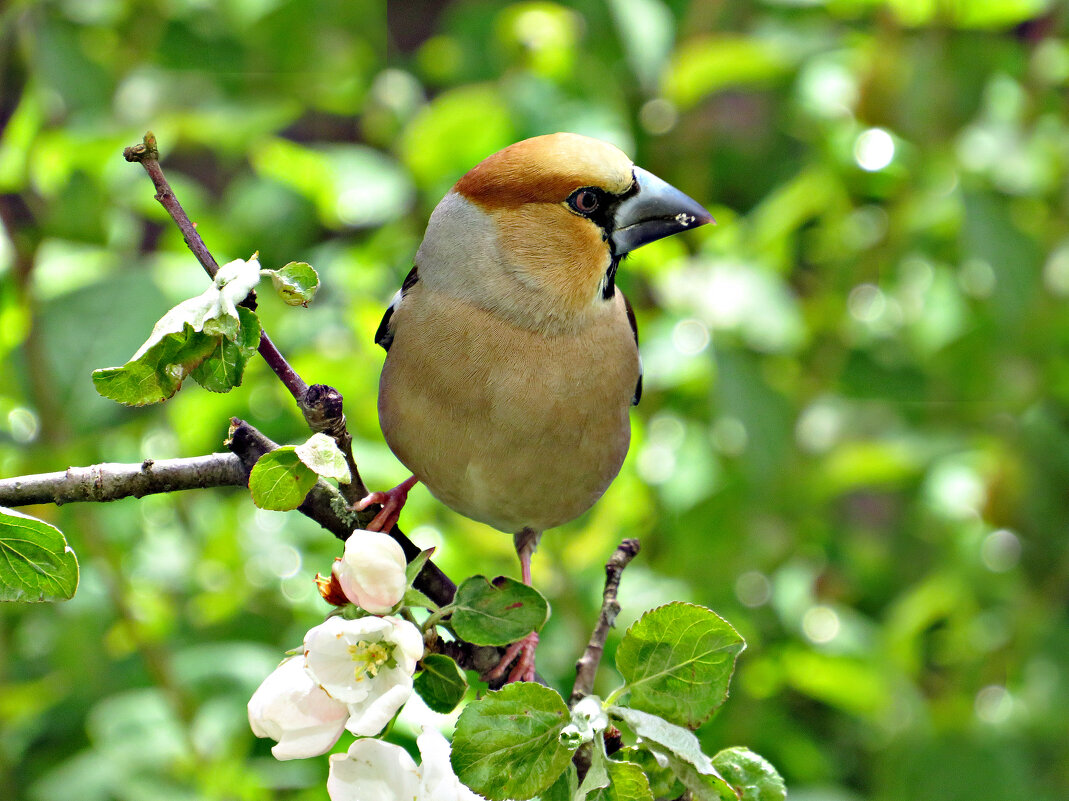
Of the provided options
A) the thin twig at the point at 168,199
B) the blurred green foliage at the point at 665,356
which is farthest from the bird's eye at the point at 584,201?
the blurred green foliage at the point at 665,356

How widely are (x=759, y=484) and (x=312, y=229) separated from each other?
1.23 meters

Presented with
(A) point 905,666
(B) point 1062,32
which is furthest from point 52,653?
(B) point 1062,32

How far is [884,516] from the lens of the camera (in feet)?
9.36

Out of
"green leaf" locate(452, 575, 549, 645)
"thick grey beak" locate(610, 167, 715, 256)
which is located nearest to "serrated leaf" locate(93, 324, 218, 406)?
"green leaf" locate(452, 575, 549, 645)

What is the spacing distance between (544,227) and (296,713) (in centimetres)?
51

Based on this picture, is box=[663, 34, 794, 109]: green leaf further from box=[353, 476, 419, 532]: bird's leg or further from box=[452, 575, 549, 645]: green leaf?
box=[452, 575, 549, 645]: green leaf

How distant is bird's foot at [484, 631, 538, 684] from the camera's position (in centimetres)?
80

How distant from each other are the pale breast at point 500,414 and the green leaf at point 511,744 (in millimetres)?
275

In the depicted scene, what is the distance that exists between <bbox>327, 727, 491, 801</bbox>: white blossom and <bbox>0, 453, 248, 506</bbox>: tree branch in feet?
0.61

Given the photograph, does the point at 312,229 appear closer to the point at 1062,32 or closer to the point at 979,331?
the point at 979,331

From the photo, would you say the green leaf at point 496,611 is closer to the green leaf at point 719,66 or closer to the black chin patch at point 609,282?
the black chin patch at point 609,282

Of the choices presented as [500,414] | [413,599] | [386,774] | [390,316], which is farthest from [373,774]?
[390,316]

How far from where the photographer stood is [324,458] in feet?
1.97

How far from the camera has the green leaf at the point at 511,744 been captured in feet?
2.06
